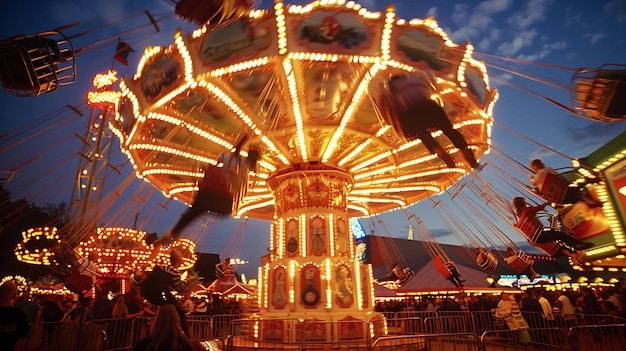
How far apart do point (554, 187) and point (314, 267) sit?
5.73 m

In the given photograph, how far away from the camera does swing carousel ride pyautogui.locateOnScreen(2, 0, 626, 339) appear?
22.3 feet

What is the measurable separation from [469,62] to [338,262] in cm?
570

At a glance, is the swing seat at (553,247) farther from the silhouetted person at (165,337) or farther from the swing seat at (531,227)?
the silhouetted person at (165,337)

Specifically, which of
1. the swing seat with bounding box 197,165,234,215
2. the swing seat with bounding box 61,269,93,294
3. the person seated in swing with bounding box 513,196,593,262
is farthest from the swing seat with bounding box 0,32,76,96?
the person seated in swing with bounding box 513,196,593,262

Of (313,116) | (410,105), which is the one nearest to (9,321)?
(410,105)

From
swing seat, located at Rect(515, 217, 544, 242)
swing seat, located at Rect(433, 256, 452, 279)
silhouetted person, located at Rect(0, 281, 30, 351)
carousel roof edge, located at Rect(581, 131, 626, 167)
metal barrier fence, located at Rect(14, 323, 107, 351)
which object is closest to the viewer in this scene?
silhouetted person, located at Rect(0, 281, 30, 351)

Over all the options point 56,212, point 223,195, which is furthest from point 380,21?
point 56,212

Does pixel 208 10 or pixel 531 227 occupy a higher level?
pixel 208 10

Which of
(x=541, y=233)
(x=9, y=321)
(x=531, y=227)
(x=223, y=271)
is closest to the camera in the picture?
(x=9, y=321)

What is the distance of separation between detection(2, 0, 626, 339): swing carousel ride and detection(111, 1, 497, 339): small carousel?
3 cm

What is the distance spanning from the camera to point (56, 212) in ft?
110

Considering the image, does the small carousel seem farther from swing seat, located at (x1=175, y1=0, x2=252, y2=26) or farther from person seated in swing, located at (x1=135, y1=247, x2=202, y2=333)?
person seated in swing, located at (x1=135, y1=247, x2=202, y2=333)

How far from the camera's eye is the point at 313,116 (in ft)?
30.7

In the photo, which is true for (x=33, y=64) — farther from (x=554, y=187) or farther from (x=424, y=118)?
(x=554, y=187)
